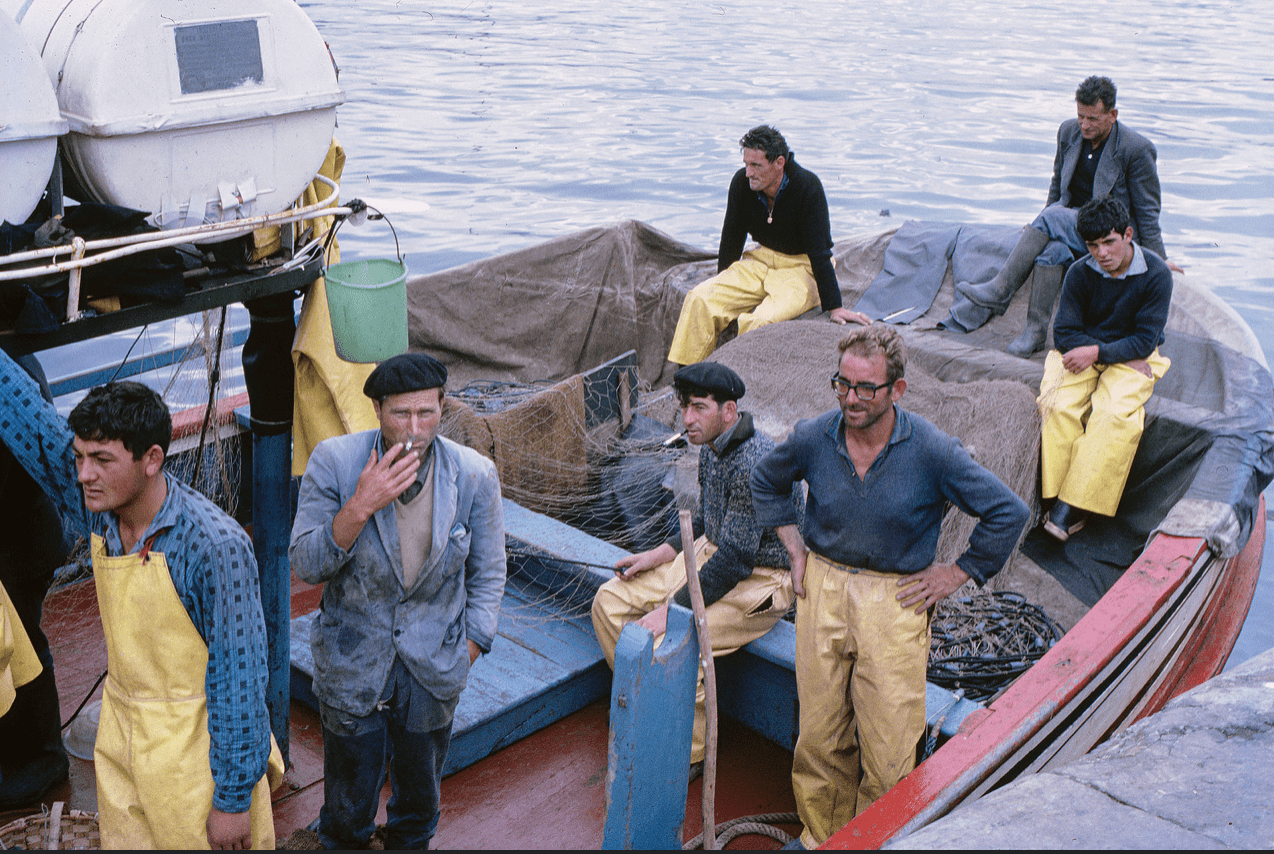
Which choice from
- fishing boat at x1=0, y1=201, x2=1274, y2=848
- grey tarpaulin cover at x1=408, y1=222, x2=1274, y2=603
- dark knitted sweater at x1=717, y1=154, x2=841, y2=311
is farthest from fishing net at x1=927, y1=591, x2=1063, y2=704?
dark knitted sweater at x1=717, y1=154, x2=841, y2=311

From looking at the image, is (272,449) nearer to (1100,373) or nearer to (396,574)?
(396,574)

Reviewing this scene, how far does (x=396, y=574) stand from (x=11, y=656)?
0.99 meters

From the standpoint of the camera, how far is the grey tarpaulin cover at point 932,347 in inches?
214

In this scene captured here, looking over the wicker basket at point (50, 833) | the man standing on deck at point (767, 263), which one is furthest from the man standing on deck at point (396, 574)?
the man standing on deck at point (767, 263)

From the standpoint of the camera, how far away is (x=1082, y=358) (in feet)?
18.1

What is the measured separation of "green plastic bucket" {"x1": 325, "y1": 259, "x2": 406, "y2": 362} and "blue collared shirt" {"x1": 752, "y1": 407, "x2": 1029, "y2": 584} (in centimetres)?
122

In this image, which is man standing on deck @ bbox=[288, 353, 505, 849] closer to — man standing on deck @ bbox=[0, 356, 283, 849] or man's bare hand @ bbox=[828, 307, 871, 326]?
man standing on deck @ bbox=[0, 356, 283, 849]

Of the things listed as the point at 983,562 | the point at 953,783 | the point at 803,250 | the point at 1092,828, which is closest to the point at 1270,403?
the point at 803,250

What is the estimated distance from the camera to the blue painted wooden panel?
2.93 metres

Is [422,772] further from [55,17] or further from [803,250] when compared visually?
[803,250]

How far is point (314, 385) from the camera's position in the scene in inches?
144

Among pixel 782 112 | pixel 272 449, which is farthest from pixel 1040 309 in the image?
pixel 782 112

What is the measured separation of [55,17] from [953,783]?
3.13 meters

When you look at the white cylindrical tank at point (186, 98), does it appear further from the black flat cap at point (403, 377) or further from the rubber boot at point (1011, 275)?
the rubber boot at point (1011, 275)
